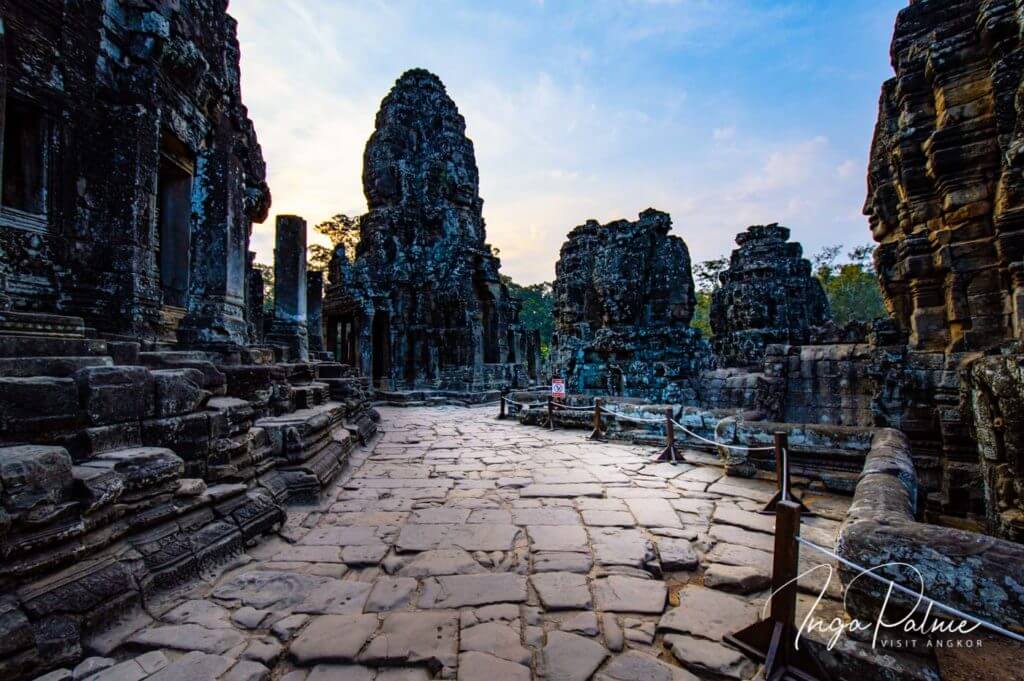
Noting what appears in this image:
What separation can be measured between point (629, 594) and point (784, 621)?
0.90 meters

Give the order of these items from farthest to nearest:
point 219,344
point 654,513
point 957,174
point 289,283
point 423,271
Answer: point 423,271
point 289,283
point 219,344
point 957,174
point 654,513

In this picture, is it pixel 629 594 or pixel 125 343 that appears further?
pixel 125 343

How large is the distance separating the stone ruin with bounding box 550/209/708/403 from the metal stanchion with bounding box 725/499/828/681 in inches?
340

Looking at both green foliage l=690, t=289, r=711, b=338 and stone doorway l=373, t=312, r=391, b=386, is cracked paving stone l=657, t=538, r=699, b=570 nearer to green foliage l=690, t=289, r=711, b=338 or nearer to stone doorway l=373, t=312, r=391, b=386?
stone doorway l=373, t=312, r=391, b=386

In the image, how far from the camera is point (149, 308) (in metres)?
4.83

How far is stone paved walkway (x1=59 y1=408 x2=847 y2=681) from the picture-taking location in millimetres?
2119

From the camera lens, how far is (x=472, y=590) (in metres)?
2.80

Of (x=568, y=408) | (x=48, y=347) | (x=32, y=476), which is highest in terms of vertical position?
(x=48, y=347)

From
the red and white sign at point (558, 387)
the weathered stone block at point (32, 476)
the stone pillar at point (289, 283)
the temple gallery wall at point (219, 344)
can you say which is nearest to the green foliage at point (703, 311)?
the temple gallery wall at point (219, 344)

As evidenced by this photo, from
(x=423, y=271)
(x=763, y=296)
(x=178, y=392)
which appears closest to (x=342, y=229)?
(x=423, y=271)

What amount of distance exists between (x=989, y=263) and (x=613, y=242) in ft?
26.1

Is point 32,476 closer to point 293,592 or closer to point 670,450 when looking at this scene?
point 293,592

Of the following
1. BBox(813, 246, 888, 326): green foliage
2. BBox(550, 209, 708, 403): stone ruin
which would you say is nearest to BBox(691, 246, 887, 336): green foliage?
BBox(813, 246, 888, 326): green foliage

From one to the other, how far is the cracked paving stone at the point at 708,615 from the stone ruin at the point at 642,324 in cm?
808
